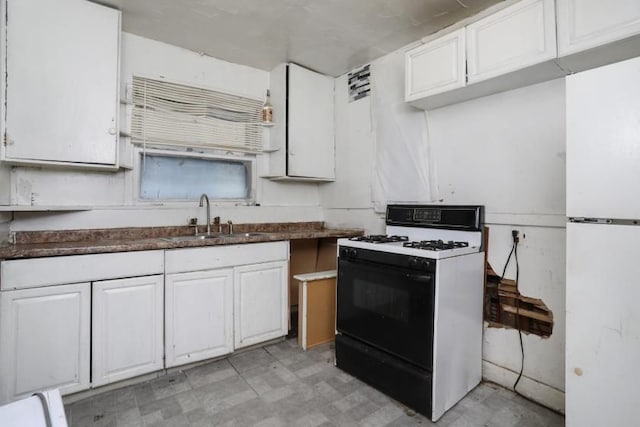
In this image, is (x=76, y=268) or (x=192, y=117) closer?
(x=76, y=268)

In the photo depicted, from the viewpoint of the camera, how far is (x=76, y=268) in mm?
1901

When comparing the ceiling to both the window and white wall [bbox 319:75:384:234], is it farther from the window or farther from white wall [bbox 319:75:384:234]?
the window

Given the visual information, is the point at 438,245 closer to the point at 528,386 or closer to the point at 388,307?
the point at 388,307

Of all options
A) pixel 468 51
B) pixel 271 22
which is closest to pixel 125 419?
pixel 271 22

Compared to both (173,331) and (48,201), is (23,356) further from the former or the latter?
(48,201)

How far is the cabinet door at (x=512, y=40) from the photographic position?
168 centimetres

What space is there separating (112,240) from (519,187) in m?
2.86

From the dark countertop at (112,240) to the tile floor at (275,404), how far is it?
35.9 inches

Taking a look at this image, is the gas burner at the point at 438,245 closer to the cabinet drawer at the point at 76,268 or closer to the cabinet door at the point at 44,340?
the cabinet drawer at the point at 76,268

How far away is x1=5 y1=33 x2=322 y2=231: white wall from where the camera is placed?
228cm

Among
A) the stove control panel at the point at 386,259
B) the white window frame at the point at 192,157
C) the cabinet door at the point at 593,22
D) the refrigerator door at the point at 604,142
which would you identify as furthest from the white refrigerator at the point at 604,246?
the white window frame at the point at 192,157

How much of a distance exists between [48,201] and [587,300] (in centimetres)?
318

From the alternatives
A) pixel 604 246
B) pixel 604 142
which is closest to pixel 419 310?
pixel 604 246

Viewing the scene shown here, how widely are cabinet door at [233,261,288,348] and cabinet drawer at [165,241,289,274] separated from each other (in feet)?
0.21
